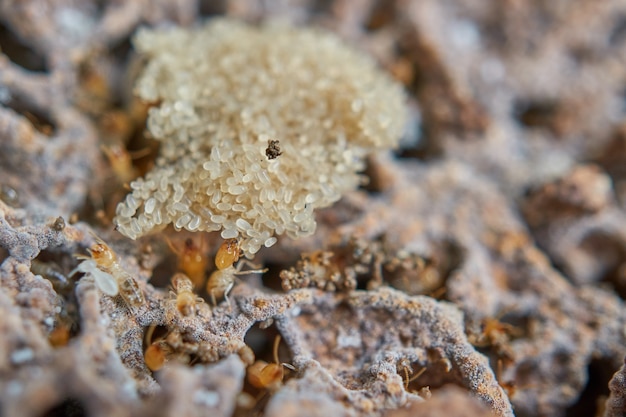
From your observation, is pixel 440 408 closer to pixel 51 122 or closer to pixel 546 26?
pixel 51 122

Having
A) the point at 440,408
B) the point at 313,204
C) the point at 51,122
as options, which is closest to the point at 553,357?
the point at 440,408

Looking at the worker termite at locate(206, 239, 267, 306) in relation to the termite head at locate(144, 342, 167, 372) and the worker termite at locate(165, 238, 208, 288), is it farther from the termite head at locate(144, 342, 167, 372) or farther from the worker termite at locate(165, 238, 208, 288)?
the termite head at locate(144, 342, 167, 372)

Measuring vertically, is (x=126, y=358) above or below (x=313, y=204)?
below

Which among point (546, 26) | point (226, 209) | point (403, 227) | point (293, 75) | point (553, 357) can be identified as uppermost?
point (546, 26)

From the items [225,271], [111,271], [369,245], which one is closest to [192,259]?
[225,271]

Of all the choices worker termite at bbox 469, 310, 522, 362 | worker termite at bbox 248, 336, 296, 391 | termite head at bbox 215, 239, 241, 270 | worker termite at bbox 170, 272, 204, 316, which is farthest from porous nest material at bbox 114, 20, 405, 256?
worker termite at bbox 469, 310, 522, 362

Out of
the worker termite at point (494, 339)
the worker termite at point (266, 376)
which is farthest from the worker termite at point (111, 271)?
the worker termite at point (494, 339)
